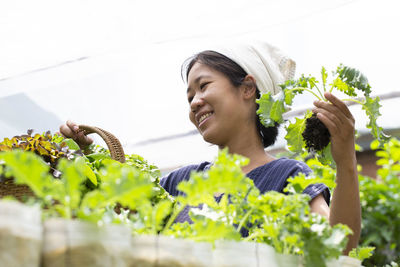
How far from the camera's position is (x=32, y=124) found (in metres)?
3.10

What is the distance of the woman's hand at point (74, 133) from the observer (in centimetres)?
137

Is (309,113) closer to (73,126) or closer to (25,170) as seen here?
(73,126)

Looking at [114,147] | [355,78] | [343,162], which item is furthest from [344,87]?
[114,147]

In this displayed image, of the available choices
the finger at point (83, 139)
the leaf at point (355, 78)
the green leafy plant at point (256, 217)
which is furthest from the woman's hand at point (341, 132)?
the finger at point (83, 139)

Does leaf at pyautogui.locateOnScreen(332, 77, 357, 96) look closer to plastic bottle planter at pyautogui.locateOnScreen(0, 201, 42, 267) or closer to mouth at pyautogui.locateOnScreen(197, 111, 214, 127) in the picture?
mouth at pyautogui.locateOnScreen(197, 111, 214, 127)

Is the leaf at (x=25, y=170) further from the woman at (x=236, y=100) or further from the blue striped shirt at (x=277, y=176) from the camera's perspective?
the woman at (x=236, y=100)

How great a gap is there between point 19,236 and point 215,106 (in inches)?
44.8

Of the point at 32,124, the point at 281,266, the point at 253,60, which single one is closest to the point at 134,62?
the point at 32,124

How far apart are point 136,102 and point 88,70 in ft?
1.61

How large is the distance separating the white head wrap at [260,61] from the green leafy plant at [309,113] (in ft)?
1.33

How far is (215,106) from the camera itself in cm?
151

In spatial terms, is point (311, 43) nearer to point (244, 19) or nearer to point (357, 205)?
point (244, 19)

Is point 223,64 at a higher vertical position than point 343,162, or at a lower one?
higher

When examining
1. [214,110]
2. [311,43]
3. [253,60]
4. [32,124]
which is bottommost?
[32,124]
